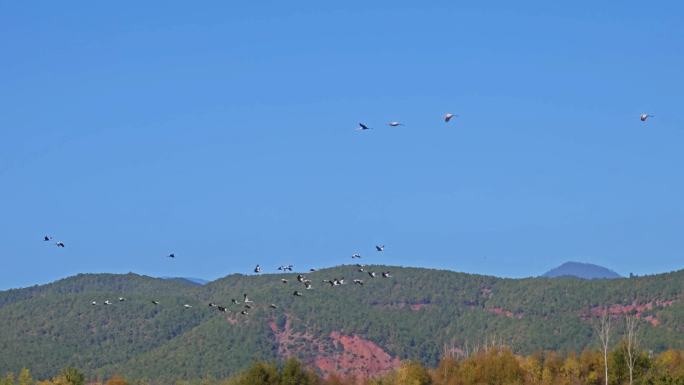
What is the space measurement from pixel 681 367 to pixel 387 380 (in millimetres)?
37099

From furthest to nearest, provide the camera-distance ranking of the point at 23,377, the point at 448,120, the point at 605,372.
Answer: the point at 23,377 → the point at 605,372 → the point at 448,120

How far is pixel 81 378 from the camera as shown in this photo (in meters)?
162

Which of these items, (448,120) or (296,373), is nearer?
(448,120)

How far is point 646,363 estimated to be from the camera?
15475 centimetres

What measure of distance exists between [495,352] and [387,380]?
14919mm

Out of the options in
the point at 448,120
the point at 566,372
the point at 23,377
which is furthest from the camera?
the point at 23,377

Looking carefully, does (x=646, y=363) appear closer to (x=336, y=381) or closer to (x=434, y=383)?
(x=434, y=383)

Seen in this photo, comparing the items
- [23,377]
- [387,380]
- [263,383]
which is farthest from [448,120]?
[23,377]

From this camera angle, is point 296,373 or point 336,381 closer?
point 296,373

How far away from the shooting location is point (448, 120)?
6469cm

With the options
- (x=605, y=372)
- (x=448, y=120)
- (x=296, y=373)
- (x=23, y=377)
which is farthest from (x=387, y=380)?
(x=448, y=120)

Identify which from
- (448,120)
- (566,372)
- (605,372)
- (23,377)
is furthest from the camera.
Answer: (23,377)

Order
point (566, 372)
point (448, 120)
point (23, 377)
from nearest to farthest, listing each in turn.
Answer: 1. point (448, 120)
2. point (566, 372)
3. point (23, 377)

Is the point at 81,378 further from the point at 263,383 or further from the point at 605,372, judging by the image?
the point at 605,372
